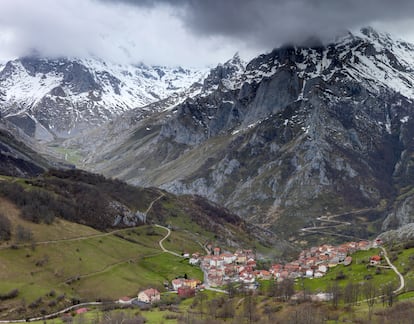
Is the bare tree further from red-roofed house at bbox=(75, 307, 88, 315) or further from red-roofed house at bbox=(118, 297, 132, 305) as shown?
red-roofed house at bbox=(75, 307, 88, 315)

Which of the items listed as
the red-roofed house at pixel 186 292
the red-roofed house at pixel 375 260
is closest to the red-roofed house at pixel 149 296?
the red-roofed house at pixel 186 292

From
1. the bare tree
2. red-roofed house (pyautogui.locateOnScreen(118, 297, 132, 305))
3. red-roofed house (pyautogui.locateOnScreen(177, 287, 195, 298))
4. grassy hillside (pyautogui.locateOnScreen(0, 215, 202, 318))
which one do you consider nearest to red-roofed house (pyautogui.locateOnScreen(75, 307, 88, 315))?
grassy hillside (pyautogui.locateOnScreen(0, 215, 202, 318))

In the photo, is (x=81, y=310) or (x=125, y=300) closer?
(x=81, y=310)

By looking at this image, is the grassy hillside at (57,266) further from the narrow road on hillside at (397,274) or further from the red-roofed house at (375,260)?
the narrow road on hillside at (397,274)

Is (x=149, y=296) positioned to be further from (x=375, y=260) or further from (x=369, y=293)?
(x=375, y=260)

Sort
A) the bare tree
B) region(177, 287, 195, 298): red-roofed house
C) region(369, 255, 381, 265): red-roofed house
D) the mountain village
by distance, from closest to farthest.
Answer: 1. the bare tree
2. region(177, 287, 195, 298): red-roofed house
3. region(369, 255, 381, 265): red-roofed house
4. the mountain village

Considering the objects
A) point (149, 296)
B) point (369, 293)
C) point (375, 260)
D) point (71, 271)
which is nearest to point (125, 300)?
point (149, 296)

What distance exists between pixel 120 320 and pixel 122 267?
216ft

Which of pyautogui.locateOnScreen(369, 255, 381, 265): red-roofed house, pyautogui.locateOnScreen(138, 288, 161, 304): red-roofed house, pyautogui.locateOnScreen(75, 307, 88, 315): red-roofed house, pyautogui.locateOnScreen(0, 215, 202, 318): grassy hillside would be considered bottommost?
pyautogui.locateOnScreen(75, 307, 88, 315): red-roofed house

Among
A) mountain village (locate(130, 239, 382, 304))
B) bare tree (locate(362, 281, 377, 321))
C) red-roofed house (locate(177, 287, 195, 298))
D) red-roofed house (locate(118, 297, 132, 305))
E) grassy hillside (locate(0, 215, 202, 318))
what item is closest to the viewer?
bare tree (locate(362, 281, 377, 321))

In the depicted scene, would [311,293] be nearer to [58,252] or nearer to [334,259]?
[334,259]

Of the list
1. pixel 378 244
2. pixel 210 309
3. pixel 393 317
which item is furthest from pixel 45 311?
pixel 378 244

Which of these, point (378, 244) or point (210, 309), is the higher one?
point (378, 244)

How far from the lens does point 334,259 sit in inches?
7411
